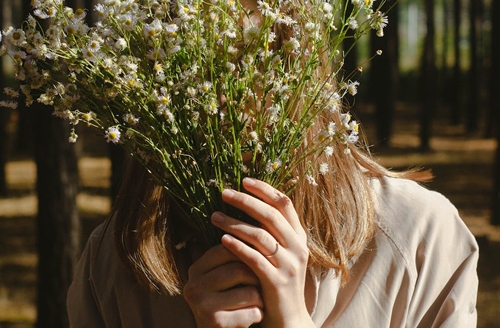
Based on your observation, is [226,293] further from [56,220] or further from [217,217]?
[56,220]

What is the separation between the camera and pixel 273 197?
1715mm

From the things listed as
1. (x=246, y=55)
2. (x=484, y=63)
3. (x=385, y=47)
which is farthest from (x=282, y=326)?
(x=484, y=63)

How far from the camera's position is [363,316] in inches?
79.2

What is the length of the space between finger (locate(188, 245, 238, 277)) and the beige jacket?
36 cm

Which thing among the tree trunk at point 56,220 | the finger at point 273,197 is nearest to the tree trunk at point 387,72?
the tree trunk at point 56,220

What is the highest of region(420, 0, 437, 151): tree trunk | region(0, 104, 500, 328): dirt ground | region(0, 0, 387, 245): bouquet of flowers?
region(420, 0, 437, 151): tree trunk

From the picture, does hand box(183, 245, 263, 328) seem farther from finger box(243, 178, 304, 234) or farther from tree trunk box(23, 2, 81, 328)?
tree trunk box(23, 2, 81, 328)

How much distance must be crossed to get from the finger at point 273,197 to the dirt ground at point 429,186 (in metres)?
6.17

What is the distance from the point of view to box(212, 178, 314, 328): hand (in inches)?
66.6

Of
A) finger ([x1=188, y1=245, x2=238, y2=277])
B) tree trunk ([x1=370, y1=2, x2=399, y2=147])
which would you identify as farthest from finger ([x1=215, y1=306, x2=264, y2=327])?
tree trunk ([x1=370, y1=2, x2=399, y2=147])

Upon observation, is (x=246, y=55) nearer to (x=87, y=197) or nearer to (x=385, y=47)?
(x=87, y=197)

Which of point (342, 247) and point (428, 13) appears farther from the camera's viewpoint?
point (428, 13)

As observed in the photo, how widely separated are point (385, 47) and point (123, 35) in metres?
14.7

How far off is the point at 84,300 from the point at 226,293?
0.70 meters
